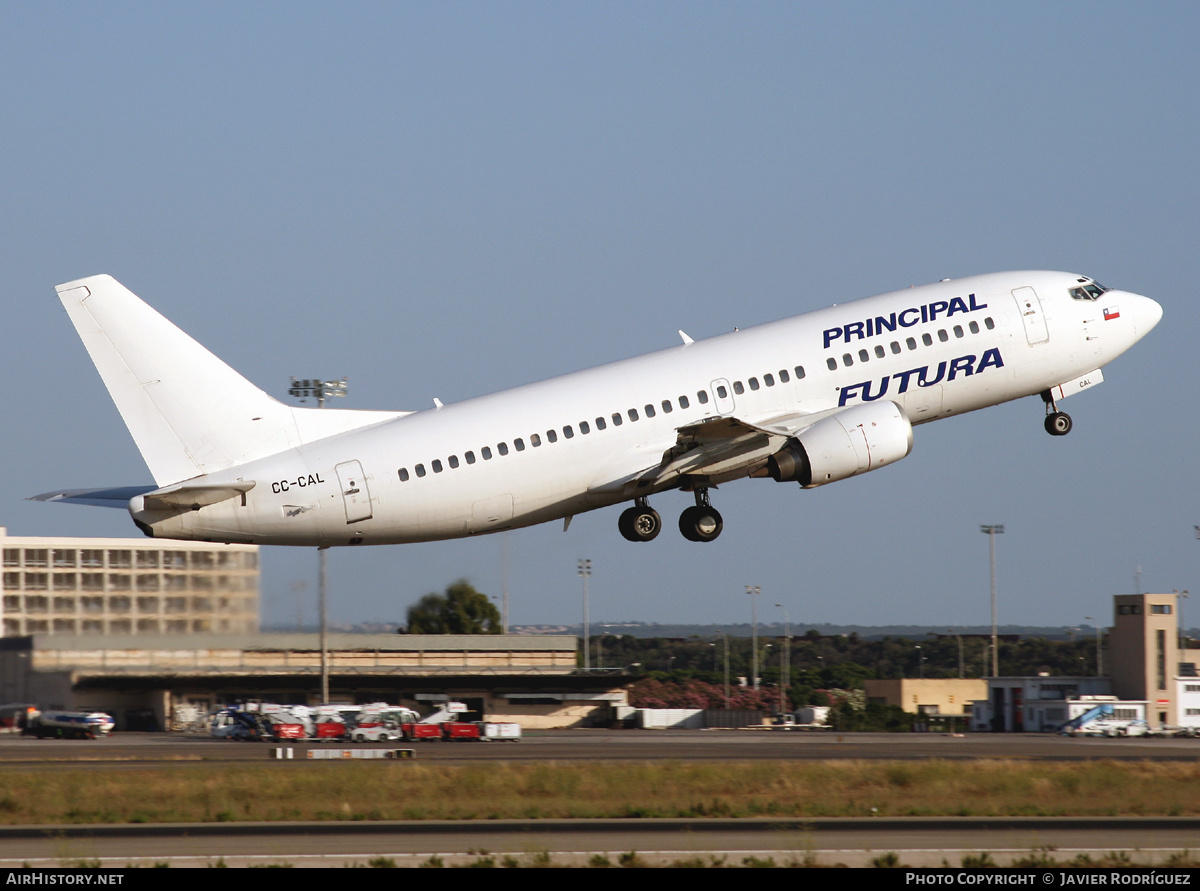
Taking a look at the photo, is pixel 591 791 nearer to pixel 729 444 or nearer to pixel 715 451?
pixel 715 451

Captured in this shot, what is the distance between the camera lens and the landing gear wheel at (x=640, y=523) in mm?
46844

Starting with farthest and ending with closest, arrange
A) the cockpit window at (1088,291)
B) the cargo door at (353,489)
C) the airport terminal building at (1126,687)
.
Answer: the airport terminal building at (1126,687) → the cockpit window at (1088,291) → the cargo door at (353,489)

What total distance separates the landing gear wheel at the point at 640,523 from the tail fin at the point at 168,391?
1107 cm

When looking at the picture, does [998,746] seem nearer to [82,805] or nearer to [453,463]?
[453,463]

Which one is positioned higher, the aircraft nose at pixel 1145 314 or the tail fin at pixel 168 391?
the aircraft nose at pixel 1145 314

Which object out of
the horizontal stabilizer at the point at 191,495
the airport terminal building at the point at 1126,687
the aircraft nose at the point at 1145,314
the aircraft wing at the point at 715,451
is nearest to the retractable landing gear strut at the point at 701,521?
the aircraft wing at the point at 715,451

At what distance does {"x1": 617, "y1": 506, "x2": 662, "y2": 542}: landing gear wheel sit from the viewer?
154 ft

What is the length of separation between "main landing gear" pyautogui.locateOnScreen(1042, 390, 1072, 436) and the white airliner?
1.59m

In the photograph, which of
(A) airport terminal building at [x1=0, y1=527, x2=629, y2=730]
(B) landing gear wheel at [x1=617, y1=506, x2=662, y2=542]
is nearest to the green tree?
(A) airport terminal building at [x1=0, y1=527, x2=629, y2=730]

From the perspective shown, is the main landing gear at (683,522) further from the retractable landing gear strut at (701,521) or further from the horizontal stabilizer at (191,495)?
the horizontal stabilizer at (191,495)

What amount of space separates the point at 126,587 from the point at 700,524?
89.0 feet

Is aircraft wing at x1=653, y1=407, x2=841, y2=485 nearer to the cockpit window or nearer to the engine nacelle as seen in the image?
the engine nacelle

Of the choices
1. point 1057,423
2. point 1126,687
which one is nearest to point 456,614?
point 1126,687
